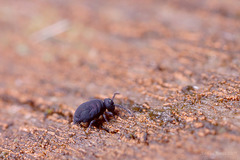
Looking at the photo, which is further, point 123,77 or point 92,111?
point 123,77

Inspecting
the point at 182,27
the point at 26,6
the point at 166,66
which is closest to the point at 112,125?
the point at 166,66

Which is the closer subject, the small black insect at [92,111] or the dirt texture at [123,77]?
the dirt texture at [123,77]

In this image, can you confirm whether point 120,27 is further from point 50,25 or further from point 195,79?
point 195,79

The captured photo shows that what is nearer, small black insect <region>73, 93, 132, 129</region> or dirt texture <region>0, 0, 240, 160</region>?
dirt texture <region>0, 0, 240, 160</region>

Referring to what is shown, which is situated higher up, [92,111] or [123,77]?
[123,77]
